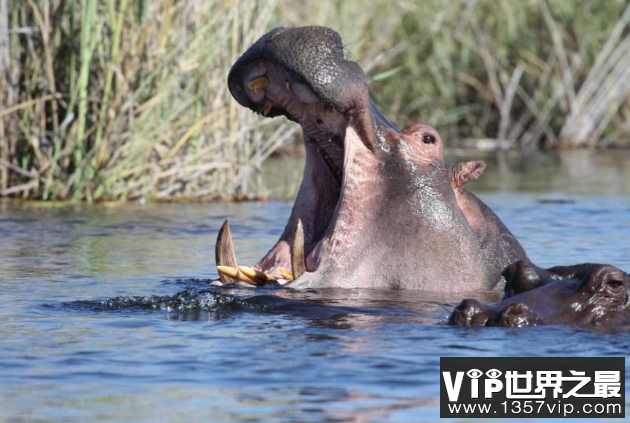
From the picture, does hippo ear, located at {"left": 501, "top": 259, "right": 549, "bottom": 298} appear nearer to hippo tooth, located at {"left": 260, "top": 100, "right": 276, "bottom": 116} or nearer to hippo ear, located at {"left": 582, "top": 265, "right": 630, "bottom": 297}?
hippo ear, located at {"left": 582, "top": 265, "right": 630, "bottom": 297}

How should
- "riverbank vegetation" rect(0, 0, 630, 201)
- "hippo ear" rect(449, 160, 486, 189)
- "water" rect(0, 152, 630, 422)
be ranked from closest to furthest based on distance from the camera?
"water" rect(0, 152, 630, 422) < "hippo ear" rect(449, 160, 486, 189) < "riverbank vegetation" rect(0, 0, 630, 201)

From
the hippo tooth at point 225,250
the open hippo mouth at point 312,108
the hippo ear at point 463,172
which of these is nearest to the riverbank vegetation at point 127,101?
the hippo ear at point 463,172

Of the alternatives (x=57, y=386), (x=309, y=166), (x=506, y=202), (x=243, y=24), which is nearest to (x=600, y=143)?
(x=506, y=202)

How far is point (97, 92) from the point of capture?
29.9 ft

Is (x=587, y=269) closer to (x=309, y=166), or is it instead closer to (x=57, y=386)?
(x=309, y=166)

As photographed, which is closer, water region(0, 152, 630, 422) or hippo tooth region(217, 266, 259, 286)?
water region(0, 152, 630, 422)

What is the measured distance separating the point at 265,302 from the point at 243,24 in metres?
4.63

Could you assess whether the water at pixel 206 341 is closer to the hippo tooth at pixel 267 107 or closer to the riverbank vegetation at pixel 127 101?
the hippo tooth at pixel 267 107

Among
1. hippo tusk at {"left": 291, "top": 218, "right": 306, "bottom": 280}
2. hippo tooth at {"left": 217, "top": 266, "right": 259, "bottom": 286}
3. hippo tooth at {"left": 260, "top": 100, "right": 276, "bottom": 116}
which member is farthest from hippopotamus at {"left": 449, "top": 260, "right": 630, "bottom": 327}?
hippo tooth at {"left": 260, "top": 100, "right": 276, "bottom": 116}

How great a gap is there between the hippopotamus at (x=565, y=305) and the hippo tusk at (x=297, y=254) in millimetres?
649

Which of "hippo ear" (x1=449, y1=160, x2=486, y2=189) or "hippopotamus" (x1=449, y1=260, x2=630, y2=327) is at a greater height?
"hippo ear" (x1=449, y1=160, x2=486, y2=189)

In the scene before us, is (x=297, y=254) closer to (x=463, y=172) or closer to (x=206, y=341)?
(x=206, y=341)

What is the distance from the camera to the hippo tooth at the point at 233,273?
5.22 meters

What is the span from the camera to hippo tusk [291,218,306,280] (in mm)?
5016
